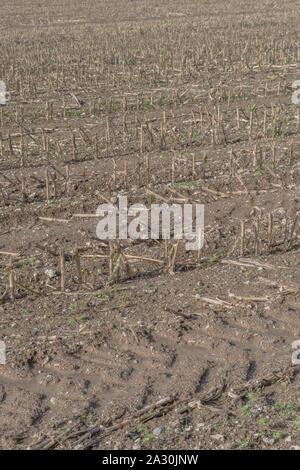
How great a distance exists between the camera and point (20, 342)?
17.8 ft

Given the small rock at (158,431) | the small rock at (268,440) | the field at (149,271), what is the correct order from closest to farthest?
1. the small rock at (268,440)
2. the small rock at (158,431)
3. the field at (149,271)

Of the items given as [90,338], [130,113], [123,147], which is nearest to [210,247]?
[90,338]

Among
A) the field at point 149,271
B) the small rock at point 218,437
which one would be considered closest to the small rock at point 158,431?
the field at point 149,271

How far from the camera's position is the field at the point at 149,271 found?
15.0 feet

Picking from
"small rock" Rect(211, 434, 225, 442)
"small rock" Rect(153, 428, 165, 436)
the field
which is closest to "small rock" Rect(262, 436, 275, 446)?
the field

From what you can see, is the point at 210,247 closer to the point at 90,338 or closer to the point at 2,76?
the point at 90,338

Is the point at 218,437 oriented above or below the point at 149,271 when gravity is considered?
below

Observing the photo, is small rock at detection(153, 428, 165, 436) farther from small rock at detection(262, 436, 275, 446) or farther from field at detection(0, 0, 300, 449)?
small rock at detection(262, 436, 275, 446)

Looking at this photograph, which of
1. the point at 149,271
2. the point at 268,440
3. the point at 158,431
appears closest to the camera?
the point at 268,440

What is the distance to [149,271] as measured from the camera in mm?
6582

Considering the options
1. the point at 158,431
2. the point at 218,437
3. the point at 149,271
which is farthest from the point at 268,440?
the point at 149,271

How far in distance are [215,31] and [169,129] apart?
11.4m

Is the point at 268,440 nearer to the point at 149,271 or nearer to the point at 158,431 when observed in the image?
the point at 158,431

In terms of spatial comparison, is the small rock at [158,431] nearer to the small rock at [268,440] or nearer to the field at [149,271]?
the field at [149,271]
